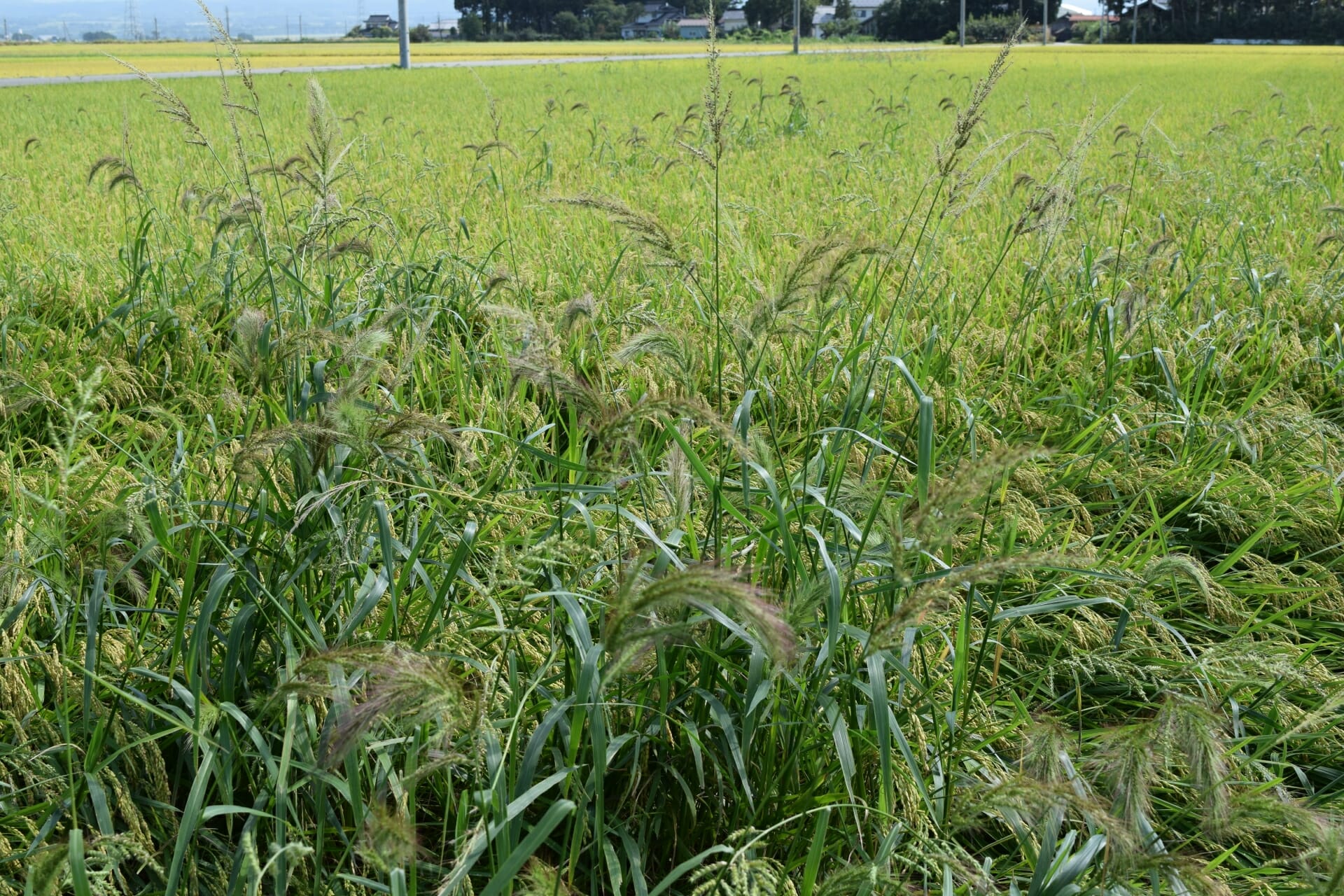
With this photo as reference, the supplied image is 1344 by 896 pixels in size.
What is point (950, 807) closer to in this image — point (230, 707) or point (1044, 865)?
point (1044, 865)

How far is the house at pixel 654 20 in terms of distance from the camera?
96625 mm

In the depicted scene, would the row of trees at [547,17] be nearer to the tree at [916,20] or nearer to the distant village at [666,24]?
the distant village at [666,24]

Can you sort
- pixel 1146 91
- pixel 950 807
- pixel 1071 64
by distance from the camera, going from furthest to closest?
pixel 1071 64
pixel 1146 91
pixel 950 807

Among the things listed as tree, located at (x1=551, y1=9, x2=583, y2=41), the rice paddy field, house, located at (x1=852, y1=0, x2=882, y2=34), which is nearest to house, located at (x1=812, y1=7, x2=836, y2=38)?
house, located at (x1=852, y1=0, x2=882, y2=34)

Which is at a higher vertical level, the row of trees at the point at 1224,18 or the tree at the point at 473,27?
the tree at the point at 473,27

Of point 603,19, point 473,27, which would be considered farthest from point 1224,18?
→ point 473,27

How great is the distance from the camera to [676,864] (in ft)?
5.75

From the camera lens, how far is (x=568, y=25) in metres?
82.1

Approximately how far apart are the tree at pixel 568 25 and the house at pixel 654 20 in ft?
37.3

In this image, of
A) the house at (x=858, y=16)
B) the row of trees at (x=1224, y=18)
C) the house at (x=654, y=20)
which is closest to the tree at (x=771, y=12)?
the house at (x=858, y=16)

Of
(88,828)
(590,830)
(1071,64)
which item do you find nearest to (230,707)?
(88,828)

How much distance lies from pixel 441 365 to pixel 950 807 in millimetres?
2337

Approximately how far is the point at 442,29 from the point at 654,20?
77.1ft

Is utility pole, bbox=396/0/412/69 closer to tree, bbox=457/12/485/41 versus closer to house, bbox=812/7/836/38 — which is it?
tree, bbox=457/12/485/41
